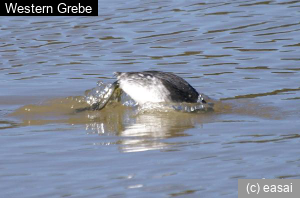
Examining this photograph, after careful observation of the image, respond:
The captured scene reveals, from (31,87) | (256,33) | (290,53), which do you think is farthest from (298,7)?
(31,87)

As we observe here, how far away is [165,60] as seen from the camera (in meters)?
11.1

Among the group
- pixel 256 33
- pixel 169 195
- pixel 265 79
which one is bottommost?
pixel 169 195

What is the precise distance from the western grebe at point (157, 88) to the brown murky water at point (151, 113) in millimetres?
236

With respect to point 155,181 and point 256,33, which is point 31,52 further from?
point 155,181

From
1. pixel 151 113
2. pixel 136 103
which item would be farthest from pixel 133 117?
pixel 136 103

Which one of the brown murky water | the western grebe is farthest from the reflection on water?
the western grebe

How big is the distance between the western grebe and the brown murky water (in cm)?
24

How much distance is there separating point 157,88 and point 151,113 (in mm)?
304

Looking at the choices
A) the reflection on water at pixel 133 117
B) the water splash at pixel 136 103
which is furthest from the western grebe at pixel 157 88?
the reflection on water at pixel 133 117

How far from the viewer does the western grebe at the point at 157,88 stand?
332 inches

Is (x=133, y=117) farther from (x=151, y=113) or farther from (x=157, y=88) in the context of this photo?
(x=157, y=88)

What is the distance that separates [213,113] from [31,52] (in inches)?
182

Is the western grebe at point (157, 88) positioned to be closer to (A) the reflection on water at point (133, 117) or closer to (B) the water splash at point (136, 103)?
(B) the water splash at point (136, 103)

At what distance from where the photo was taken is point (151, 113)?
8391mm
